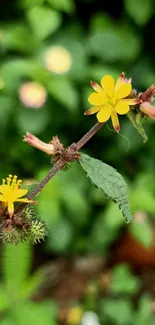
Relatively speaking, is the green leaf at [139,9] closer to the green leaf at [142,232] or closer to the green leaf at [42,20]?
the green leaf at [42,20]

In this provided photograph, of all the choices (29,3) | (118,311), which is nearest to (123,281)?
(118,311)

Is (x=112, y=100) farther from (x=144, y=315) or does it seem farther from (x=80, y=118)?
(x=80, y=118)

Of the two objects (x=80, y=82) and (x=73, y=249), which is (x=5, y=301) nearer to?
(x=73, y=249)

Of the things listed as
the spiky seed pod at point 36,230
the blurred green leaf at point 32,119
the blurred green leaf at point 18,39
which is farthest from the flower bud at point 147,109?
the blurred green leaf at point 18,39

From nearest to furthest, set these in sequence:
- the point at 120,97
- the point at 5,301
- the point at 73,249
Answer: the point at 120,97 → the point at 5,301 → the point at 73,249

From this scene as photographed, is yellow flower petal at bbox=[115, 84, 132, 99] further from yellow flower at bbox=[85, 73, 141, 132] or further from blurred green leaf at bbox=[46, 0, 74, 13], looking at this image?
blurred green leaf at bbox=[46, 0, 74, 13]

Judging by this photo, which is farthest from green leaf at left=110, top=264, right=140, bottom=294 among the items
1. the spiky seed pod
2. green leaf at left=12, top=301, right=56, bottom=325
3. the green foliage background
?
the spiky seed pod

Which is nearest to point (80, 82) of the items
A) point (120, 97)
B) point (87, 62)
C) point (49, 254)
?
point (87, 62)
